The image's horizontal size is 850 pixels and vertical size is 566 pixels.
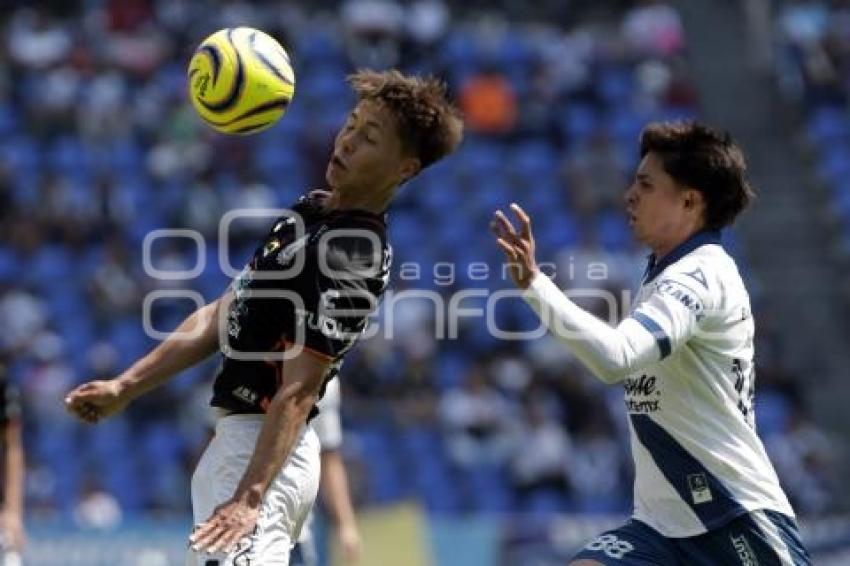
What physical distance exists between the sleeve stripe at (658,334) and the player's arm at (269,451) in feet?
3.60

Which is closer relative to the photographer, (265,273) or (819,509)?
(265,273)

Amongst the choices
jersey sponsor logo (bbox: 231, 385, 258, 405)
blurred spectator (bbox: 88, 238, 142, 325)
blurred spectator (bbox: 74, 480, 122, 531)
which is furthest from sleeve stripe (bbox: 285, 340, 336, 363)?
blurred spectator (bbox: 88, 238, 142, 325)

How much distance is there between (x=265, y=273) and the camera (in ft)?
19.6

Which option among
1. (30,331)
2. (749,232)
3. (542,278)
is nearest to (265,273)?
(542,278)

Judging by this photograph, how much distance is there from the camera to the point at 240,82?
6.32 m

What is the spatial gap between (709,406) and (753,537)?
1.60ft

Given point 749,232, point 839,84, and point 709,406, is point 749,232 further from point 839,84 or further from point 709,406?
point 709,406

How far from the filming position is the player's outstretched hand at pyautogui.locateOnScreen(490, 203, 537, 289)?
5461 mm

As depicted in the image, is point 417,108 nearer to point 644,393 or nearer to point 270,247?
point 270,247

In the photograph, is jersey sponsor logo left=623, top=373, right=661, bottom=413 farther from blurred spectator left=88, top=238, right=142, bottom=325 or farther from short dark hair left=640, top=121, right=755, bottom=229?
blurred spectator left=88, top=238, right=142, bottom=325

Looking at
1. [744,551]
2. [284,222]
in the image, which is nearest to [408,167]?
[284,222]

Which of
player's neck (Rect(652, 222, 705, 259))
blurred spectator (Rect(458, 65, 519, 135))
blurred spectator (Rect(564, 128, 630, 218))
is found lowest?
player's neck (Rect(652, 222, 705, 259))

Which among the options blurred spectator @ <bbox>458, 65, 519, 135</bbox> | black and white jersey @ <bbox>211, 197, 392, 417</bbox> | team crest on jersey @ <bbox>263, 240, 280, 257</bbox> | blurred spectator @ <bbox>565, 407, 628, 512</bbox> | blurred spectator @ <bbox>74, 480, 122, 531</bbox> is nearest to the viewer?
Result: black and white jersey @ <bbox>211, 197, 392, 417</bbox>

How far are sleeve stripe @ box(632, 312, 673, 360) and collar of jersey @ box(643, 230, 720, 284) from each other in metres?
0.52
